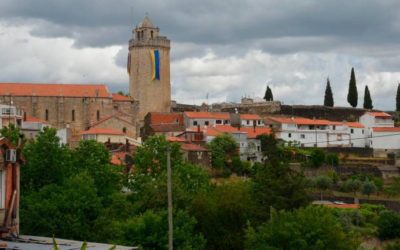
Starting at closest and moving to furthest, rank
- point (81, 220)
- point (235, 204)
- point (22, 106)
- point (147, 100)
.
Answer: point (81, 220)
point (235, 204)
point (22, 106)
point (147, 100)

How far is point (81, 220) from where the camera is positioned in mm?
32875

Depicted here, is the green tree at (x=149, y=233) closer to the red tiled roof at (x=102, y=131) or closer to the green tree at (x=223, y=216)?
the green tree at (x=223, y=216)

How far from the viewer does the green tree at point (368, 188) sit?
74.0m

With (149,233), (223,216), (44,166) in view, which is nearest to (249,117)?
(223,216)

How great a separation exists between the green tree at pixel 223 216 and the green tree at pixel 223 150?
3488 centimetres

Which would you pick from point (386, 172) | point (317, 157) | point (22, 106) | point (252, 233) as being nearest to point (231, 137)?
point (317, 157)

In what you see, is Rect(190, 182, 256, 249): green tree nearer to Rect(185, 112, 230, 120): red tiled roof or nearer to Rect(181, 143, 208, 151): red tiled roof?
Rect(181, 143, 208, 151): red tiled roof

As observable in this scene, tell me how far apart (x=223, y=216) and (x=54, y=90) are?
55507 mm

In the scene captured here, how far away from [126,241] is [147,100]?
223 feet

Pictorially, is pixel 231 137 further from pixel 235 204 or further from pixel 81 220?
pixel 81 220

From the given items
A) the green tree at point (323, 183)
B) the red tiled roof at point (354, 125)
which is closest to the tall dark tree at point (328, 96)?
the red tiled roof at point (354, 125)

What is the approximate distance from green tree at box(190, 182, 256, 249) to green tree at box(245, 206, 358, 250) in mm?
7802

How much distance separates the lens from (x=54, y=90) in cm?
9350

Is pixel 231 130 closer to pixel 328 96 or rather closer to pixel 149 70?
pixel 149 70
